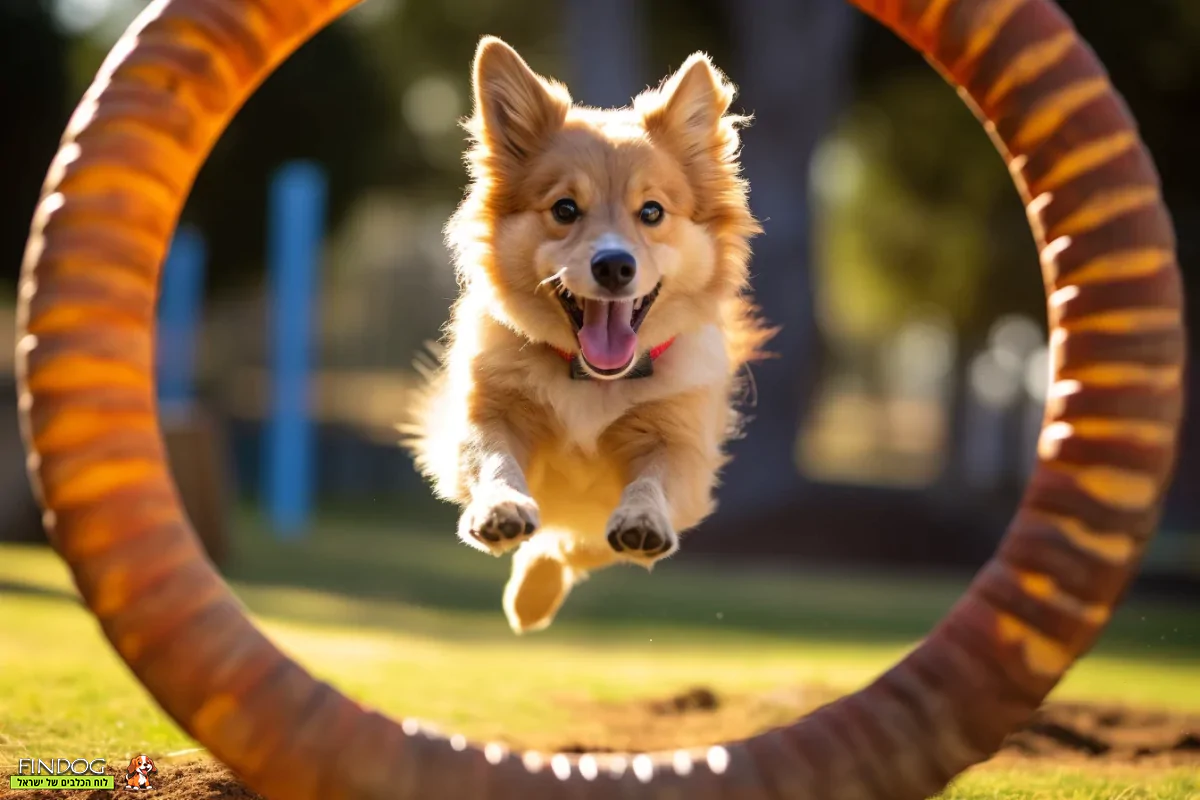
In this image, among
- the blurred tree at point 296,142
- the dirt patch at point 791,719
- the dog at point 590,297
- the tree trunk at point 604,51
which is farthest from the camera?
the blurred tree at point 296,142

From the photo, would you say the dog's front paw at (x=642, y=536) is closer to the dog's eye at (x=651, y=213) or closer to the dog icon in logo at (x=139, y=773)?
the dog's eye at (x=651, y=213)

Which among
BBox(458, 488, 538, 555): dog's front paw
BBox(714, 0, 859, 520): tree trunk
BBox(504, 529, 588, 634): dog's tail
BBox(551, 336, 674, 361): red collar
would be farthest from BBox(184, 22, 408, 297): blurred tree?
BBox(458, 488, 538, 555): dog's front paw

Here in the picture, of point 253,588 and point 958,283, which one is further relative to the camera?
point 958,283

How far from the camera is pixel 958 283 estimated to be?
21453 mm

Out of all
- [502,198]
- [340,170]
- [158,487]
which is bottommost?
[158,487]

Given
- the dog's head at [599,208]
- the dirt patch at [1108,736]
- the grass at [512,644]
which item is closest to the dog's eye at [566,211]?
the dog's head at [599,208]

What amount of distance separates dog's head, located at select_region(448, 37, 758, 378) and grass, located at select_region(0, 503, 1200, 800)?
1719 millimetres

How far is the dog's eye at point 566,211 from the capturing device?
12.3 feet

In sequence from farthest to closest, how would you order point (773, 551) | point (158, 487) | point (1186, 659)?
1. point (773, 551)
2. point (1186, 659)
3. point (158, 487)

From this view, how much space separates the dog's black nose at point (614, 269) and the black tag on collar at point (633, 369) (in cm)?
42

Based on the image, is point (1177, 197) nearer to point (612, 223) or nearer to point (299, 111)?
point (299, 111)

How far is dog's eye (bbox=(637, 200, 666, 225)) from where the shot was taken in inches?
148

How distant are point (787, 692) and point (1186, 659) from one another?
3.59m

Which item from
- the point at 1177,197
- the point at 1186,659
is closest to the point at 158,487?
the point at 1186,659
